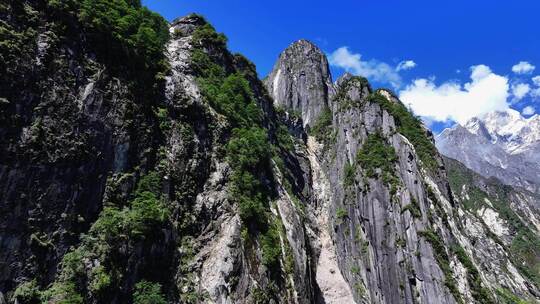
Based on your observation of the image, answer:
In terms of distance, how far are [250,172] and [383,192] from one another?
26620 millimetres

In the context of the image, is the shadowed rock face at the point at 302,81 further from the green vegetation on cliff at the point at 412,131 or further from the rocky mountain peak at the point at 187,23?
the rocky mountain peak at the point at 187,23

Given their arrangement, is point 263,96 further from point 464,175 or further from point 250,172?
point 464,175

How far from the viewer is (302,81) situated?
121 m

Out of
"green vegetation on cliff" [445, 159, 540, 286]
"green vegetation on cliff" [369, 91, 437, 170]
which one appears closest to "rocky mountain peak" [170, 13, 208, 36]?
"green vegetation on cliff" [369, 91, 437, 170]

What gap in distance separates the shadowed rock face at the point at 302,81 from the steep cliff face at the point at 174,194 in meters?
43.4

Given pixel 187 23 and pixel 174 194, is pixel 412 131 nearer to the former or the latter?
pixel 187 23

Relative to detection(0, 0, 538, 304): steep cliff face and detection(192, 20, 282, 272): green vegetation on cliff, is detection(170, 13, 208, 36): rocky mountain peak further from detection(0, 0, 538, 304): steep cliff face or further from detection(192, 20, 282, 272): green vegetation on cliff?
detection(192, 20, 282, 272): green vegetation on cliff

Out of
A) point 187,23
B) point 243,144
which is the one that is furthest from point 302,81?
point 243,144

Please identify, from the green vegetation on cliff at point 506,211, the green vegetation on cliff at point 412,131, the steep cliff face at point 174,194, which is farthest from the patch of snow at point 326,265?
the green vegetation on cliff at point 506,211

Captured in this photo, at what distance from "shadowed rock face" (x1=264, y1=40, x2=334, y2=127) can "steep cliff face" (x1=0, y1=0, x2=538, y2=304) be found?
142ft

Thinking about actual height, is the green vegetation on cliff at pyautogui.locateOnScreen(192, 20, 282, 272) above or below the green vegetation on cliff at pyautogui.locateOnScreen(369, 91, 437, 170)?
below

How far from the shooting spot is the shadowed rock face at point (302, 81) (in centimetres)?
11431

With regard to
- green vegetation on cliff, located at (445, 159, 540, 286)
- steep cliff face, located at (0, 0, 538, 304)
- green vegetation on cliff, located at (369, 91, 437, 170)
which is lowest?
steep cliff face, located at (0, 0, 538, 304)

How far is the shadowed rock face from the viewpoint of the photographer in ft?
375
